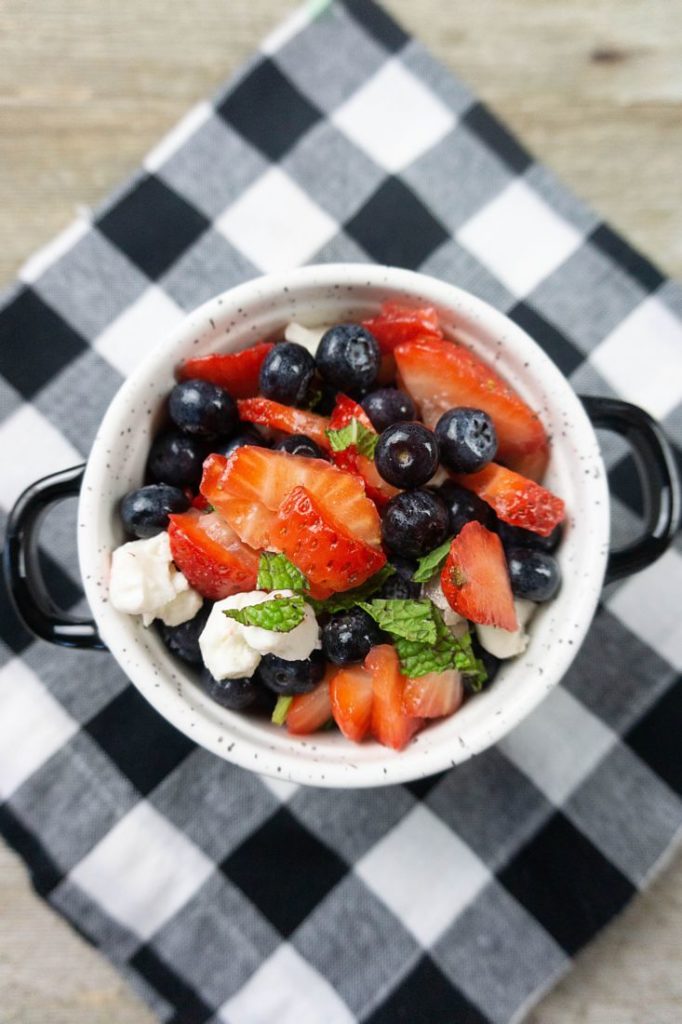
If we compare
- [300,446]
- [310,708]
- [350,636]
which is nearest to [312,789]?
[310,708]

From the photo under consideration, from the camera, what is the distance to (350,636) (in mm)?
826

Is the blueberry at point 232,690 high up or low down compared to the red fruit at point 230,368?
down

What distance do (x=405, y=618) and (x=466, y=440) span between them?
0.18 m

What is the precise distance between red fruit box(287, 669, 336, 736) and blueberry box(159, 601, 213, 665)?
11cm

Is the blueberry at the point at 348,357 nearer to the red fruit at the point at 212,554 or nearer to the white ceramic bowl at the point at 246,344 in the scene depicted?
the white ceramic bowl at the point at 246,344

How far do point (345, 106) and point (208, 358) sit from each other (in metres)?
0.55

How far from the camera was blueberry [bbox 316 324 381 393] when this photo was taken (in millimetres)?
870

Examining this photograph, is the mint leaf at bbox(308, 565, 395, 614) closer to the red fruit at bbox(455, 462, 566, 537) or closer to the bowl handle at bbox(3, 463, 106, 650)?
the red fruit at bbox(455, 462, 566, 537)

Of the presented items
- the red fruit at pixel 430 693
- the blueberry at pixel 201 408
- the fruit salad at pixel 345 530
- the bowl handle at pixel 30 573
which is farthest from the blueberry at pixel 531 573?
the bowl handle at pixel 30 573

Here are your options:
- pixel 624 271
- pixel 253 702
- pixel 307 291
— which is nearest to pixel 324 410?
pixel 307 291

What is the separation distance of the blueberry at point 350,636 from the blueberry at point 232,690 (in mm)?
91

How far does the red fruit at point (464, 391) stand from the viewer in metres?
0.88

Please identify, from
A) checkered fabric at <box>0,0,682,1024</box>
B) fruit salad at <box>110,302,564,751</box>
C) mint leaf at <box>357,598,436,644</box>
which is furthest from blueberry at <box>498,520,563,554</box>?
checkered fabric at <box>0,0,682,1024</box>

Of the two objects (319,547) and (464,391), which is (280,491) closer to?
(319,547)
